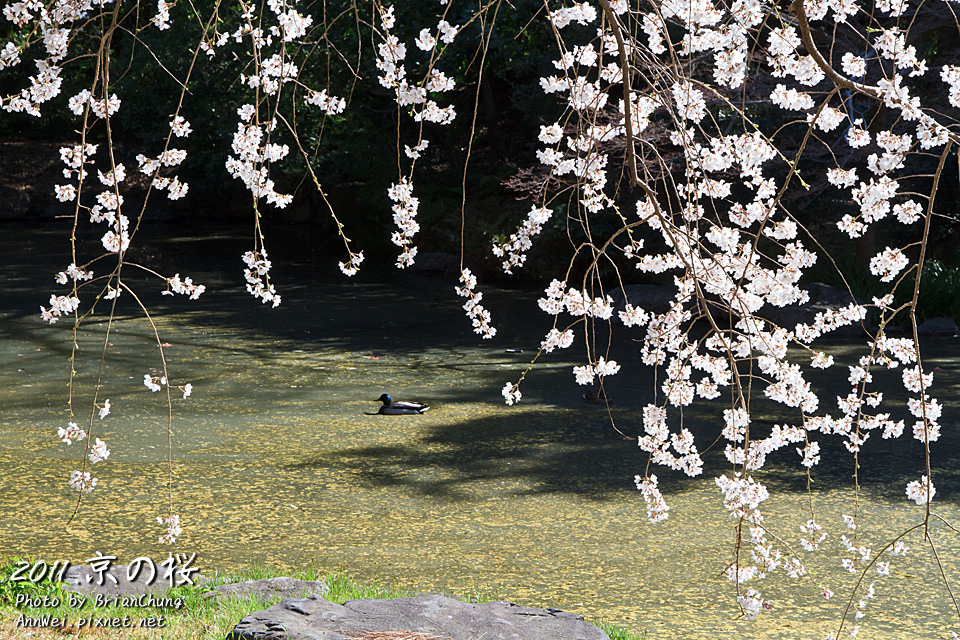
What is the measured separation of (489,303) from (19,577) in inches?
323

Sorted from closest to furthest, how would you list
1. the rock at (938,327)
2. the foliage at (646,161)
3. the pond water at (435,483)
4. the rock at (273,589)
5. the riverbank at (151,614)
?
the foliage at (646,161)
the riverbank at (151,614)
the rock at (273,589)
the pond water at (435,483)
the rock at (938,327)

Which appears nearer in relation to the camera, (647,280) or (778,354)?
(778,354)

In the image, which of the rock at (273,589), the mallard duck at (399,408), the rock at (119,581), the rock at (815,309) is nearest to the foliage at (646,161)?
the rock at (815,309)

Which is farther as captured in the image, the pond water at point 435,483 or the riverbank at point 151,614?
the pond water at point 435,483

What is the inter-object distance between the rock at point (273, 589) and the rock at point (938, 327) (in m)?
7.56

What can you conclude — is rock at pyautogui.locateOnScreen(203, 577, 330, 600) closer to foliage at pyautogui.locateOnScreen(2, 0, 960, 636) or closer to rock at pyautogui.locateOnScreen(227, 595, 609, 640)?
rock at pyautogui.locateOnScreen(227, 595, 609, 640)

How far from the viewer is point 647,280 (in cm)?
1252

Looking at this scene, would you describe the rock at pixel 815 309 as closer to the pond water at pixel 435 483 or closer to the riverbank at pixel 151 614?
the pond water at pixel 435 483

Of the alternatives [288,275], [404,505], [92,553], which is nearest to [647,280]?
[288,275]

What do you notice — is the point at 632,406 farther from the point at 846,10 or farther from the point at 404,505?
the point at 846,10

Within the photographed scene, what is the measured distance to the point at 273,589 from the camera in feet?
10.5

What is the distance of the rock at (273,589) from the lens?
313 cm

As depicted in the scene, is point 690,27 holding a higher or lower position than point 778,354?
higher

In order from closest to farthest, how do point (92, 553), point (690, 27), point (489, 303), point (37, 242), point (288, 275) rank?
1. point (690, 27)
2. point (92, 553)
3. point (489, 303)
4. point (288, 275)
5. point (37, 242)
